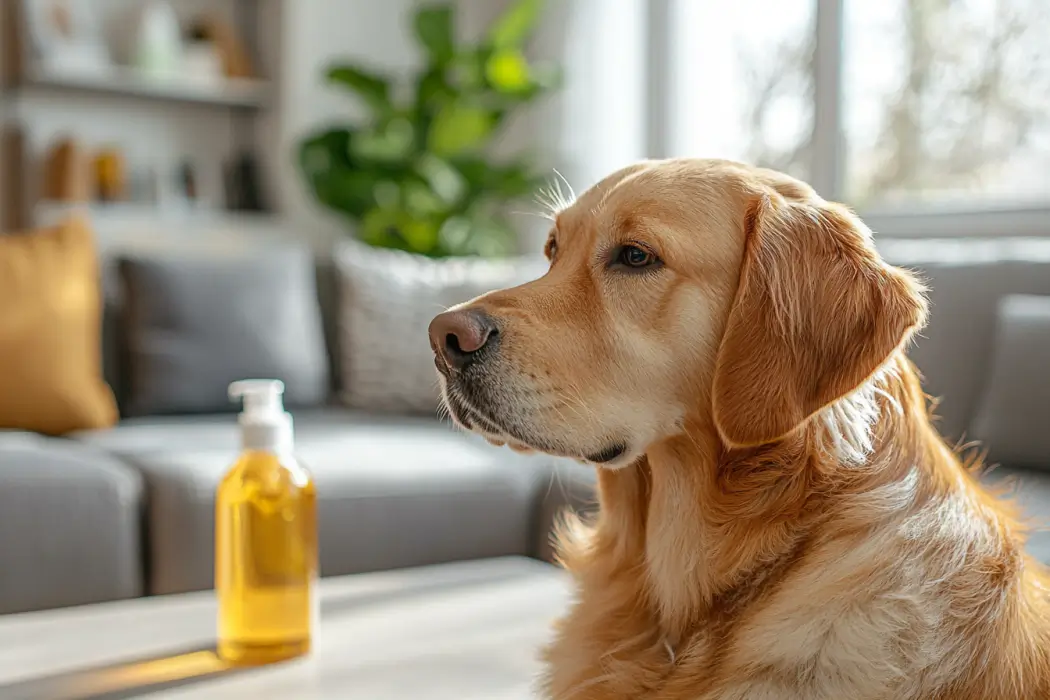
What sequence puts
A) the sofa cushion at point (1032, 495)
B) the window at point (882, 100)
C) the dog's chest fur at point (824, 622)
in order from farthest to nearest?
the window at point (882, 100) < the sofa cushion at point (1032, 495) < the dog's chest fur at point (824, 622)

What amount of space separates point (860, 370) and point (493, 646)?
Result: 527mm

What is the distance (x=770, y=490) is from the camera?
0.95 m

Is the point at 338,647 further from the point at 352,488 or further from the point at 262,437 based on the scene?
the point at 352,488

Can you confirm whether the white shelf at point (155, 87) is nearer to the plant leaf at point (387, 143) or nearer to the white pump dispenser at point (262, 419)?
the plant leaf at point (387, 143)

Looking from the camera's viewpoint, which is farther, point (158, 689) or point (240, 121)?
point (240, 121)

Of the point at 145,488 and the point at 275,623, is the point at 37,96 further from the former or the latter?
the point at 275,623

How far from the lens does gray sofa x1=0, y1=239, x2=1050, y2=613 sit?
6.36 feet

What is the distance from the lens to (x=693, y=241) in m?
1.02

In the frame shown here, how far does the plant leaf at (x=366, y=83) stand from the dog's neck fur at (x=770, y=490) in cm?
314

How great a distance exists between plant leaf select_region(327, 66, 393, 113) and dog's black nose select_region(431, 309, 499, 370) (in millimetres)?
3064

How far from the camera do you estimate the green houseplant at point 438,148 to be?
152 inches

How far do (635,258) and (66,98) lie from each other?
149 inches

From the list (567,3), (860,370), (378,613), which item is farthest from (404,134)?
(860,370)

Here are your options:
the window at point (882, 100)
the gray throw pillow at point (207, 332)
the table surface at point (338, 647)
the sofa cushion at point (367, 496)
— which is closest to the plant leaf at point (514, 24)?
the window at point (882, 100)
